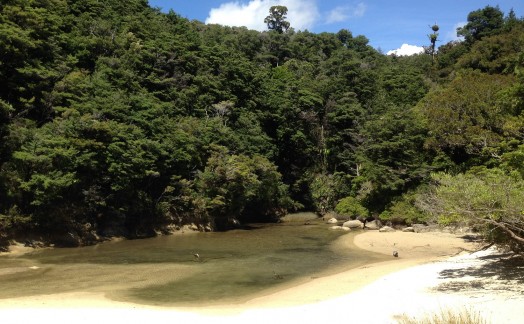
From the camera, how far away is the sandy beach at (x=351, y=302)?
12.7m

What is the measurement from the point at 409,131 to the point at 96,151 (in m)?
28.4

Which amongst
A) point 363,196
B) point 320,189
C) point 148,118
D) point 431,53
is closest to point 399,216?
point 363,196

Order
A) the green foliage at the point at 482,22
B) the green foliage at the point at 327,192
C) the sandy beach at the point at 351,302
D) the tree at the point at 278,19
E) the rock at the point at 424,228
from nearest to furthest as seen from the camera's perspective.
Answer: the sandy beach at the point at 351,302, the rock at the point at 424,228, the green foliage at the point at 327,192, the green foliage at the point at 482,22, the tree at the point at 278,19

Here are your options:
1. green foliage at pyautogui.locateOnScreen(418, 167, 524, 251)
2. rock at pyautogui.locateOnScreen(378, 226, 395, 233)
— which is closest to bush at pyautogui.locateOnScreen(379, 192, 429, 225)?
rock at pyautogui.locateOnScreen(378, 226, 395, 233)

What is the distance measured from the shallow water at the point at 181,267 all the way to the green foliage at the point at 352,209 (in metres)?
9.77

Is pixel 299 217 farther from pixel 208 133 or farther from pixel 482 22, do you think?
pixel 482 22

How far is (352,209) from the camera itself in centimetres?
4472

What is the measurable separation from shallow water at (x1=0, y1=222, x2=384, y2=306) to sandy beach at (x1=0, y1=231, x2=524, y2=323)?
4.57 ft

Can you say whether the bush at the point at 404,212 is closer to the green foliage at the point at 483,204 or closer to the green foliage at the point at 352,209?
the green foliage at the point at 352,209

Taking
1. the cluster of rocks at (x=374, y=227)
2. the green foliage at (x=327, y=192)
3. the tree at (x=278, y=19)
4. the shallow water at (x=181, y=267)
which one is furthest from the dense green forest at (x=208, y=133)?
the tree at (x=278, y=19)

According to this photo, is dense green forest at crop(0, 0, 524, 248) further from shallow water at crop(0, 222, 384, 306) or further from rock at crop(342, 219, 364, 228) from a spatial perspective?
shallow water at crop(0, 222, 384, 306)

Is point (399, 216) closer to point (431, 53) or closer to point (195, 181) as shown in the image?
point (195, 181)

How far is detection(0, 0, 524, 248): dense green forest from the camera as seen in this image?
28312 millimetres

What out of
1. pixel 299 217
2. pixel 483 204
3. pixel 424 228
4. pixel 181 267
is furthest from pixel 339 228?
pixel 483 204
